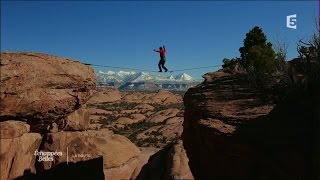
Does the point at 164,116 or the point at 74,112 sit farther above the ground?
the point at 74,112

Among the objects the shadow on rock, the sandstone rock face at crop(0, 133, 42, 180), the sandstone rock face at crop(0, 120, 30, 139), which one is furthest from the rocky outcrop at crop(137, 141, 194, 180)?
the sandstone rock face at crop(0, 120, 30, 139)

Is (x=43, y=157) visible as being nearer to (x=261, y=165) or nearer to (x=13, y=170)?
(x=13, y=170)

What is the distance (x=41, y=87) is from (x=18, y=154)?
3746 millimetres

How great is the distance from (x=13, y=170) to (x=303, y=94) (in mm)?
15020

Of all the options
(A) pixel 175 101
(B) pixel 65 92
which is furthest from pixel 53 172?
(A) pixel 175 101

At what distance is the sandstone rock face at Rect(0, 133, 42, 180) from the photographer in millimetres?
21109

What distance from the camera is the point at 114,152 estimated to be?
112ft

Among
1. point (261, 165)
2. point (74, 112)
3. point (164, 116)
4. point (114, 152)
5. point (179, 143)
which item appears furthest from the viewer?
point (164, 116)

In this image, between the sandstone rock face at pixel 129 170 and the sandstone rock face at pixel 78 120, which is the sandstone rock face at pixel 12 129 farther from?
the sandstone rock face at pixel 129 170

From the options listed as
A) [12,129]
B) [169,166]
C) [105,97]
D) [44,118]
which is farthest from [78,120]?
[105,97]

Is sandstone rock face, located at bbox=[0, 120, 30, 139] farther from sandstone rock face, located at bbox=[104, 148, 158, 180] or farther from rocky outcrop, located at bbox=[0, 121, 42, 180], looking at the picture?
sandstone rock face, located at bbox=[104, 148, 158, 180]

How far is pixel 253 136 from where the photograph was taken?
17078 millimetres

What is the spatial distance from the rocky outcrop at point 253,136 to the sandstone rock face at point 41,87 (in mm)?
7448

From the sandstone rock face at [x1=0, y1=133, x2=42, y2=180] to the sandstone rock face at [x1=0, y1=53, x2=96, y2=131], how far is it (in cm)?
82
